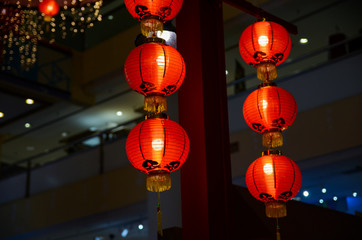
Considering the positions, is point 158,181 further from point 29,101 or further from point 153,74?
point 29,101

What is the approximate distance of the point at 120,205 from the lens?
8.48 metres

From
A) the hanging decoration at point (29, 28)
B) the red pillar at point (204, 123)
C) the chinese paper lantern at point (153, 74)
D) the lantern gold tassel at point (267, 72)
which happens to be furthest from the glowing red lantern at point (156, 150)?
the hanging decoration at point (29, 28)

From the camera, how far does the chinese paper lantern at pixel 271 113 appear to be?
3406 mm

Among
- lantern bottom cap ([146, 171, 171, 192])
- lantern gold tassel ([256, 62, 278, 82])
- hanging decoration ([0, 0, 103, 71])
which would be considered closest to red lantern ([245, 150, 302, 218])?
lantern gold tassel ([256, 62, 278, 82])

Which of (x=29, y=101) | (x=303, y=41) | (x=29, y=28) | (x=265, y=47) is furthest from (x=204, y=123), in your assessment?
(x=29, y=101)

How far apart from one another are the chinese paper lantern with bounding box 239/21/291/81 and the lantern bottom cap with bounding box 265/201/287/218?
806 millimetres

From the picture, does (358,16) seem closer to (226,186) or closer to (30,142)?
(226,186)

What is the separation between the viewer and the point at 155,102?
2893 mm

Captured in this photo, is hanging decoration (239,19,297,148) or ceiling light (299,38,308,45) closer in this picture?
hanging decoration (239,19,297,148)

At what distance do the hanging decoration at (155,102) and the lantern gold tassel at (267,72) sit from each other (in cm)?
71

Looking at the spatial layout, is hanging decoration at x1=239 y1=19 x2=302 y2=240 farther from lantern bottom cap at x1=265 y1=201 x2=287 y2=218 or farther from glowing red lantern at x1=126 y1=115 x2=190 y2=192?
glowing red lantern at x1=126 y1=115 x2=190 y2=192

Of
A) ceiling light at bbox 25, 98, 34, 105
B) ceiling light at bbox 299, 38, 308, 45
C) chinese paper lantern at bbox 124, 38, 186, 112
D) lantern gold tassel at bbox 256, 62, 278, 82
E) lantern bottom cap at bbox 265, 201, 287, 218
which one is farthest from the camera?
ceiling light at bbox 25, 98, 34, 105

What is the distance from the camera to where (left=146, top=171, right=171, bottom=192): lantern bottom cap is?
277cm

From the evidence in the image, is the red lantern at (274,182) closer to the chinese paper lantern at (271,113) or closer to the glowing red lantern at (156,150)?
the chinese paper lantern at (271,113)
